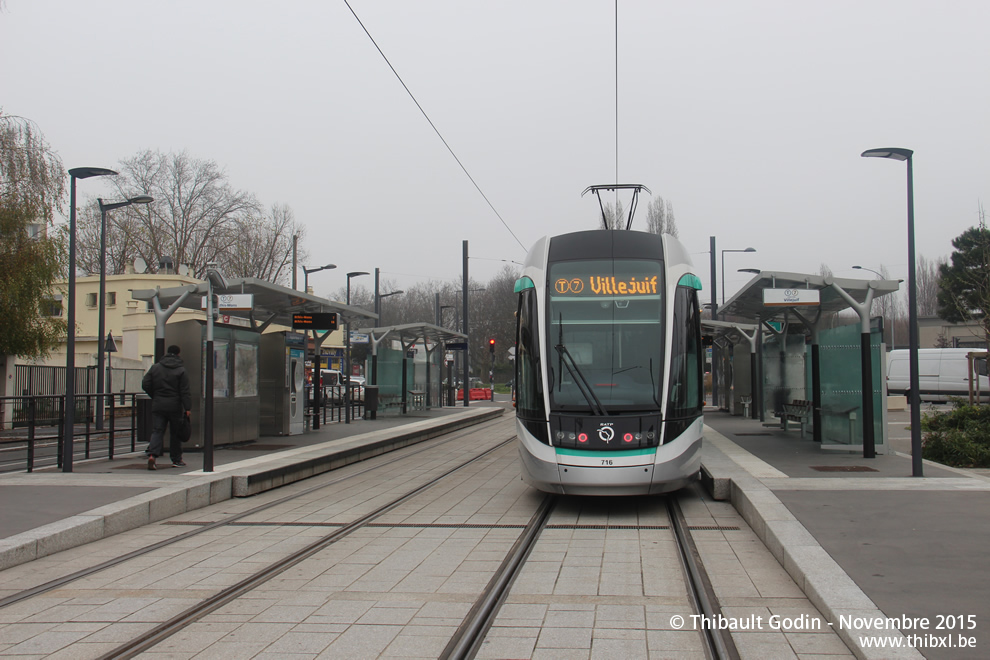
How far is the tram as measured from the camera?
9.22 metres

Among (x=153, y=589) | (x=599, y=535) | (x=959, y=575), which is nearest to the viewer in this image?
(x=959, y=575)

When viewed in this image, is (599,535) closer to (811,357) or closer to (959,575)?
(959,575)

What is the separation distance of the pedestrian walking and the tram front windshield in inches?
238

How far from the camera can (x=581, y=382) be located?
9586 millimetres

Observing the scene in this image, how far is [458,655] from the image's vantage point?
15.4 feet

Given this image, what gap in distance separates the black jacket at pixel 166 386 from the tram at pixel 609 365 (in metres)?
5.43

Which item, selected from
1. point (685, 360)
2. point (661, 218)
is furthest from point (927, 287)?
point (685, 360)

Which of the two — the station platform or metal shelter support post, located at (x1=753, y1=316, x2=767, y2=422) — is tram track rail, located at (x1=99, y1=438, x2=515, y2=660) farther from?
metal shelter support post, located at (x1=753, y1=316, x2=767, y2=422)

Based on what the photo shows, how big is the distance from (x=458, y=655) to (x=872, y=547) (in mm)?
3756

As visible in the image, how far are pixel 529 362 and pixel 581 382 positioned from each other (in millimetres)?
703

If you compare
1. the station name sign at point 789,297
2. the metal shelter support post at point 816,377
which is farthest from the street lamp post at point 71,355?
the metal shelter support post at point 816,377

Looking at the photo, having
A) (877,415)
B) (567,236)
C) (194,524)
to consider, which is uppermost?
(567,236)

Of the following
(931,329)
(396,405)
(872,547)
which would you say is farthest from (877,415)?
(931,329)

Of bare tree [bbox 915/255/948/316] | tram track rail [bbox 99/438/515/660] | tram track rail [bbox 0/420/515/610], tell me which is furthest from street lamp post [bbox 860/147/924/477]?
bare tree [bbox 915/255/948/316]
